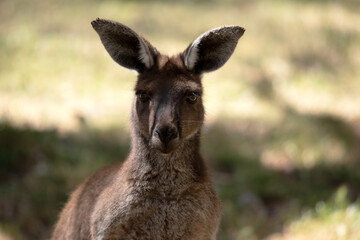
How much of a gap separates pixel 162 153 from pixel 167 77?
525mm

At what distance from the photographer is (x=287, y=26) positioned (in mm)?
11312

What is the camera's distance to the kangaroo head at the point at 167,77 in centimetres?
416

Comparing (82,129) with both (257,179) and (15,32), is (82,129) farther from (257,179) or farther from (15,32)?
(15,32)

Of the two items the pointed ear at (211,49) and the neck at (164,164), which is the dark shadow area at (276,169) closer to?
the neck at (164,164)

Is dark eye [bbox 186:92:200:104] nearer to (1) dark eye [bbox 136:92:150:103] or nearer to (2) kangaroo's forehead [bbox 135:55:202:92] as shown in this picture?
(2) kangaroo's forehead [bbox 135:55:202:92]

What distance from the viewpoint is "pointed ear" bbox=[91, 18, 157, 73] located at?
443 centimetres

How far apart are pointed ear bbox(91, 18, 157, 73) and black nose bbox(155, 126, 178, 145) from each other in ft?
2.06

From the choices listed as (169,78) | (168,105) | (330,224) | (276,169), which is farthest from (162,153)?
(276,169)

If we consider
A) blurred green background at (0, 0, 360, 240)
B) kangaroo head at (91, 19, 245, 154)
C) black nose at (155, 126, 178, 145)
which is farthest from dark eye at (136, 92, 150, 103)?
blurred green background at (0, 0, 360, 240)

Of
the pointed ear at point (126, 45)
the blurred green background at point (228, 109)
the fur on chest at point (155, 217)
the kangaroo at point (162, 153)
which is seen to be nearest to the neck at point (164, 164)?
the kangaroo at point (162, 153)

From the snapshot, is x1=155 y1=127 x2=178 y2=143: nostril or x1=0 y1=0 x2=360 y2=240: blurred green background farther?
x1=0 y1=0 x2=360 y2=240: blurred green background

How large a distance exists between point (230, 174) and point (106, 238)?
414 cm

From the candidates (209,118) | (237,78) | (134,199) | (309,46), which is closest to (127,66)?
(134,199)

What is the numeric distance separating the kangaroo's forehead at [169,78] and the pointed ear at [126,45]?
7 centimetres
